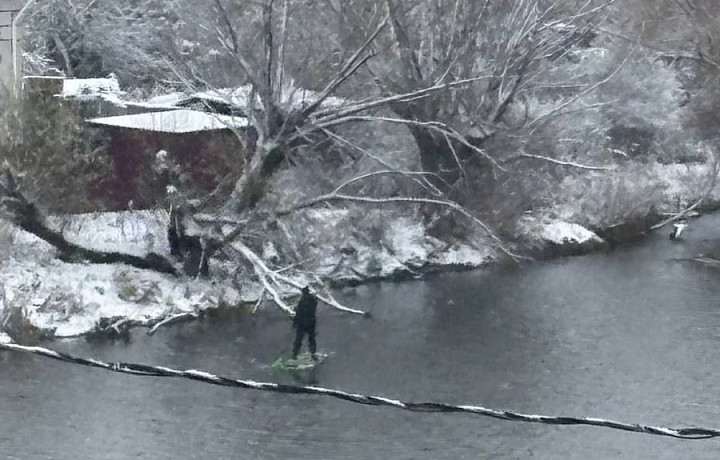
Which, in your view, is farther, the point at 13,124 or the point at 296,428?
the point at 13,124

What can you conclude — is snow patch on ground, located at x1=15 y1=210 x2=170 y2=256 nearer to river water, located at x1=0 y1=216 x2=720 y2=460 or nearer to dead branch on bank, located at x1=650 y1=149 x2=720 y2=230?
river water, located at x1=0 y1=216 x2=720 y2=460

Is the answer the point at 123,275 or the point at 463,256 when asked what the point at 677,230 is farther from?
the point at 123,275

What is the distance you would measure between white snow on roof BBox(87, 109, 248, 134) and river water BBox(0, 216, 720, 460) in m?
4.24

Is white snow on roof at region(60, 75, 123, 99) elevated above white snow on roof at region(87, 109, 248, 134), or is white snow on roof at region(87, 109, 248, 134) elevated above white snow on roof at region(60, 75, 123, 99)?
white snow on roof at region(60, 75, 123, 99)

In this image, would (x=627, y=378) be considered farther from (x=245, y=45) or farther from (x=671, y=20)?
(x=671, y=20)

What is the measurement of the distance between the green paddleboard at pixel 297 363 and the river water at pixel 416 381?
21 cm

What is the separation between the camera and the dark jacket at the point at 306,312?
52.5 feet

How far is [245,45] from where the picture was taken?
69.3ft

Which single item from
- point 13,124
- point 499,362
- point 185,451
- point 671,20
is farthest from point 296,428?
point 671,20

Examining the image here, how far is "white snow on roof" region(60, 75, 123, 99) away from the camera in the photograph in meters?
26.3

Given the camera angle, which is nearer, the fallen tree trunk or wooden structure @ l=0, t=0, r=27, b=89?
the fallen tree trunk

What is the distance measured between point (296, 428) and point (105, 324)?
18.2 ft

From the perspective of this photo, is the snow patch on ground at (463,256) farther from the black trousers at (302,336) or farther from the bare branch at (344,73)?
the black trousers at (302,336)

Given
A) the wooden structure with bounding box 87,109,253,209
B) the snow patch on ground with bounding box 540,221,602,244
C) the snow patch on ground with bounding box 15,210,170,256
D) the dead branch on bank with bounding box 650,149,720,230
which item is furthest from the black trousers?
the dead branch on bank with bounding box 650,149,720,230
